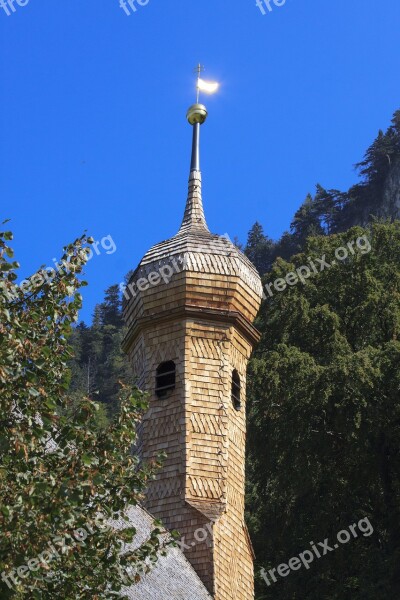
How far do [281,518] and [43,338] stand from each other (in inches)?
727

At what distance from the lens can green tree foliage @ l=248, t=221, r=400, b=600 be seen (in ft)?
87.0

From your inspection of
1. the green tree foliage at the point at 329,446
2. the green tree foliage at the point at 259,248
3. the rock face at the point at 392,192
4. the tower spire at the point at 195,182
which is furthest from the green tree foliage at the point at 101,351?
the tower spire at the point at 195,182

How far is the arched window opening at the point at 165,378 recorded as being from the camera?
61.1ft

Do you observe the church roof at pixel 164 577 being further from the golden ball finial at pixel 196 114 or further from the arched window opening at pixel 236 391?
the golden ball finial at pixel 196 114

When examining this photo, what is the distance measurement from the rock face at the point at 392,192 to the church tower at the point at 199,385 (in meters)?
76.2

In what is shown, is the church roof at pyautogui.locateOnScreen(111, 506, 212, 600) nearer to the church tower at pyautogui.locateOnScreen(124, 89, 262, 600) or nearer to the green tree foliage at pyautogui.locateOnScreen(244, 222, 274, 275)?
the church tower at pyautogui.locateOnScreen(124, 89, 262, 600)

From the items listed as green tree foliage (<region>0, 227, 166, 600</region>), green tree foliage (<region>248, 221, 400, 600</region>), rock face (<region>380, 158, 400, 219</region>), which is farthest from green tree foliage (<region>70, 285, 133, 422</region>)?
green tree foliage (<region>0, 227, 166, 600</region>)

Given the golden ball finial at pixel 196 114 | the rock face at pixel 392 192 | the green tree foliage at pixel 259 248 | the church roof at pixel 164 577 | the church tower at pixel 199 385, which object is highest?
the rock face at pixel 392 192

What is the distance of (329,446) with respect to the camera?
27.6m

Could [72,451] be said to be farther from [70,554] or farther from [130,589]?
[130,589]

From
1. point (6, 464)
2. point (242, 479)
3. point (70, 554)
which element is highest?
point (242, 479)

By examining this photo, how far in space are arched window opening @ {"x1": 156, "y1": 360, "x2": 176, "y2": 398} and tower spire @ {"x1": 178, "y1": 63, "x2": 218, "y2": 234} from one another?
2558 millimetres

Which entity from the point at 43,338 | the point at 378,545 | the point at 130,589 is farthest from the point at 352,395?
the point at 43,338

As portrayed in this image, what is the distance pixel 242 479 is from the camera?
1864 centimetres
